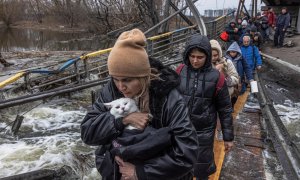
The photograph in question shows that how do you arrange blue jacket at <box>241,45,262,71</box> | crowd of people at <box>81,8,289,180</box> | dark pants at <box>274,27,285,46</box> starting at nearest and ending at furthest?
crowd of people at <box>81,8,289,180</box>
blue jacket at <box>241,45,262,71</box>
dark pants at <box>274,27,285,46</box>

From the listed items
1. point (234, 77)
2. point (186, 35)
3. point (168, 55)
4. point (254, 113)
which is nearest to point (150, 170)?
point (234, 77)

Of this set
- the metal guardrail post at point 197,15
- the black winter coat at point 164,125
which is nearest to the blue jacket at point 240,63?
the metal guardrail post at point 197,15

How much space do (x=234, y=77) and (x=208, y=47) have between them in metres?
1.58

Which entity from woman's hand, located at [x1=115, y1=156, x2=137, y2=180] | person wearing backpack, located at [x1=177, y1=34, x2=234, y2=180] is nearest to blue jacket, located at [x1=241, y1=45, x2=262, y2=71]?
person wearing backpack, located at [x1=177, y1=34, x2=234, y2=180]

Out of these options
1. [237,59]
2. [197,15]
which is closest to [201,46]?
[237,59]

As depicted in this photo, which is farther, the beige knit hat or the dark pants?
the dark pants

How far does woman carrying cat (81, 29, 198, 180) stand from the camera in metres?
1.46

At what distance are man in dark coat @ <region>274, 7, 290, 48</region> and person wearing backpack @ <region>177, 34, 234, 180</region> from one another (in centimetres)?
1294

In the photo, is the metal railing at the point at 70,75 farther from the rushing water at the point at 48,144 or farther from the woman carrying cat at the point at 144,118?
the woman carrying cat at the point at 144,118

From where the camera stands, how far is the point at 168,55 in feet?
32.9

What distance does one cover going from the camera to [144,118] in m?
1.50

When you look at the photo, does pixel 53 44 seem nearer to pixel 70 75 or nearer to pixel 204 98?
pixel 70 75

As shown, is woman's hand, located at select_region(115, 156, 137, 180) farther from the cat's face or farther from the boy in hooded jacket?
the boy in hooded jacket

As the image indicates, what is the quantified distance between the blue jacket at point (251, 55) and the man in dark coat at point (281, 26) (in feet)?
27.6
